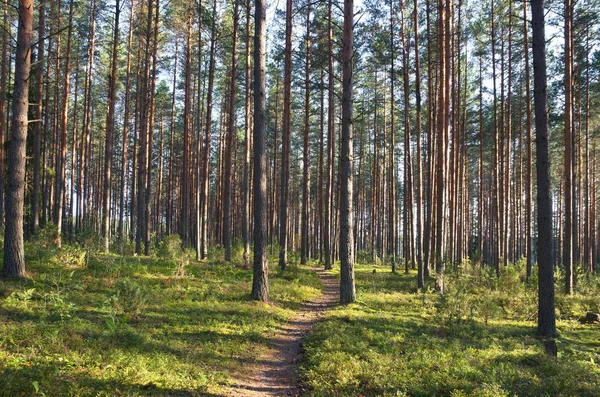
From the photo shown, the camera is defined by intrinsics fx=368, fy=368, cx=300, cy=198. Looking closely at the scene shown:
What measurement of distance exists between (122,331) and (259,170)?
5656 millimetres

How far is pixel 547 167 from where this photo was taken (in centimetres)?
881

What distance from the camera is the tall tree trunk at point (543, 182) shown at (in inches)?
349

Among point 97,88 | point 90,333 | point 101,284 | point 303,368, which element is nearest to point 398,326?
point 303,368

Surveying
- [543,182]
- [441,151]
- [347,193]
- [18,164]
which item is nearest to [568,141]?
[441,151]

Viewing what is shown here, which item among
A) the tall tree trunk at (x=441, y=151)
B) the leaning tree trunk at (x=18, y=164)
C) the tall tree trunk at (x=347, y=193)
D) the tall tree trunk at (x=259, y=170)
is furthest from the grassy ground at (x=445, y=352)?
the leaning tree trunk at (x=18, y=164)

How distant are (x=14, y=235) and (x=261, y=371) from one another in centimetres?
679

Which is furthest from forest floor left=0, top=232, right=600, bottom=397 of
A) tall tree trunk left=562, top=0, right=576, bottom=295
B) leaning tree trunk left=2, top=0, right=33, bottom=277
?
tall tree trunk left=562, top=0, right=576, bottom=295

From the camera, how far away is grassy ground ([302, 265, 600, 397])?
5.19m

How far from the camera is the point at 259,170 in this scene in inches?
Answer: 418

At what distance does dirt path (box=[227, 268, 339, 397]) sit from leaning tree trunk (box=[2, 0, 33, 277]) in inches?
253

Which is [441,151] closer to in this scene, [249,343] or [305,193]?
[305,193]

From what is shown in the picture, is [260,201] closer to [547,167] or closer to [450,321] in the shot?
[450,321]

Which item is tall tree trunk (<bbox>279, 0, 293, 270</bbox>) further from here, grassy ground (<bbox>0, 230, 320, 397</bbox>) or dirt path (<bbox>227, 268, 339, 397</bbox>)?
dirt path (<bbox>227, 268, 339, 397</bbox>)

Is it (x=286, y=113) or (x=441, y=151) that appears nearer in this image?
(x=441, y=151)
